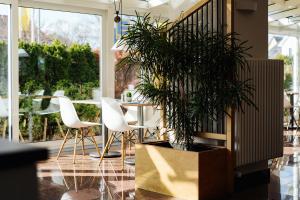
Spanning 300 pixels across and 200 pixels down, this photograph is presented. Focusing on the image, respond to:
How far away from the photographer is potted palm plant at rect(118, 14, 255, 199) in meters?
4.14

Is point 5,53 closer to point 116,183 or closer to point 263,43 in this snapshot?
point 116,183

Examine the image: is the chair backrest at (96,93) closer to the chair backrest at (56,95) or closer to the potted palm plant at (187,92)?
the chair backrest at (56,95)

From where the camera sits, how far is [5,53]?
21.2 feet

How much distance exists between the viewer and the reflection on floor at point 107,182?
4.23 metres

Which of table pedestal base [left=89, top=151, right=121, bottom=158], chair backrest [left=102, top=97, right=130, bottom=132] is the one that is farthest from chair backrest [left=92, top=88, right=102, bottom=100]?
chair backrest [left=102, top=97, right=130, bottom=132]

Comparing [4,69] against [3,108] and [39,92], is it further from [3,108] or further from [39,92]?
[39,92]

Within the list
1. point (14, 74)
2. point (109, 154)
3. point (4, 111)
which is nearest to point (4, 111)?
point (4, 111)

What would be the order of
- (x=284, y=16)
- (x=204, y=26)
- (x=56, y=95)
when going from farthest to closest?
(x=284, y=16) < (x=56, y=95) < (x=204, y=26)

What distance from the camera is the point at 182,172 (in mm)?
4133

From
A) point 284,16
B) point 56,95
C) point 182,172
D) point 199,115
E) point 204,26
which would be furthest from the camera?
point 284,16

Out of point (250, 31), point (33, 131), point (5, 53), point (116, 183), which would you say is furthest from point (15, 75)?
point (250, 31)

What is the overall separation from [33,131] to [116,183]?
2629 mm

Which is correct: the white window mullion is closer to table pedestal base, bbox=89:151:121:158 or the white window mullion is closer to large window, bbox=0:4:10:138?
large window, bbox=0:4:10:138

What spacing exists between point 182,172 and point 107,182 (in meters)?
1.04
